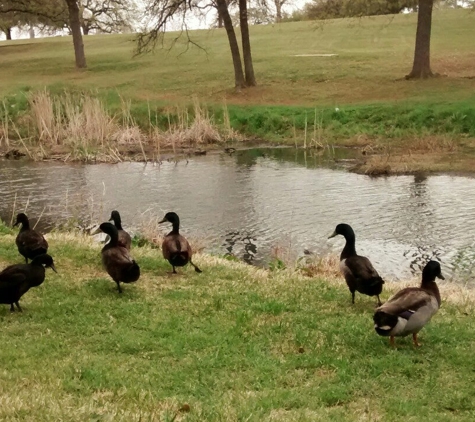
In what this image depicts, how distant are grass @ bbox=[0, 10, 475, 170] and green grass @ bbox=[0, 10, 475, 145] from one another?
0.06 metres

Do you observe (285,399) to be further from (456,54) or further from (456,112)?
(456,54)

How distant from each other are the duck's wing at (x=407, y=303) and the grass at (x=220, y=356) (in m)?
0.44

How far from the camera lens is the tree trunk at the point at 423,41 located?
34.2 meters

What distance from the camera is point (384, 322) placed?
22.4 feet

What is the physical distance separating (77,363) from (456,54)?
4001 centimetres

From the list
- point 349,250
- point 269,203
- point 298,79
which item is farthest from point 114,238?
point 298,79

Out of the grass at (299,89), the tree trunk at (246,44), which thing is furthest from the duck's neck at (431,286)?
the tree trunk at (246,44)

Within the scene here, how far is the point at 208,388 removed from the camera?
240 inches

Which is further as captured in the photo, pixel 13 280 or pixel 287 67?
pixel 287 67

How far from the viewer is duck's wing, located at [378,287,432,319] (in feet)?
22.7

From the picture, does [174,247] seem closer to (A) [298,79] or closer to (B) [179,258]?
(B) [179,258]

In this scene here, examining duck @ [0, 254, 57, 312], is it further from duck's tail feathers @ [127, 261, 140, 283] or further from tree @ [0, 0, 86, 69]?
tree @ [0, 0, 86, 69]

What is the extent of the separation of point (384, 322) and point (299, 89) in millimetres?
30990

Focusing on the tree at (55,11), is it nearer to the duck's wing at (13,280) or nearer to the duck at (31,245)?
the duck at (31,245)
